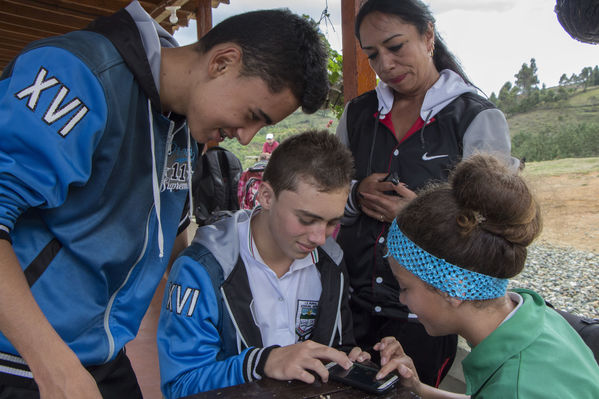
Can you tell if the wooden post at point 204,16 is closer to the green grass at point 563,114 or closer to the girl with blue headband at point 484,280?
the green grass at point 563,114

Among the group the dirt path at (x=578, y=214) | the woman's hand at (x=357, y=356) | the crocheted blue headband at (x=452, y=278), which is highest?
the crocheted blue headband at (x=452, y=278)

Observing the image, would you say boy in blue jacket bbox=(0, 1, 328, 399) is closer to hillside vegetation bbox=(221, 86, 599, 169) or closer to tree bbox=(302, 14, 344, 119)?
hillside vegetation bbox=(221, 86, 599, 169)

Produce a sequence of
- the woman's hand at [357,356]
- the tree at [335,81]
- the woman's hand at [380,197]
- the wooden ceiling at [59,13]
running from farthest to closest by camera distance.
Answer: the wooden ceiling at [59,13], the tree at [335,81], the woman's hand at [380,197], the woman's hand at [357,356]

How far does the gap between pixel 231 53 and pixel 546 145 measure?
3286 millimetres

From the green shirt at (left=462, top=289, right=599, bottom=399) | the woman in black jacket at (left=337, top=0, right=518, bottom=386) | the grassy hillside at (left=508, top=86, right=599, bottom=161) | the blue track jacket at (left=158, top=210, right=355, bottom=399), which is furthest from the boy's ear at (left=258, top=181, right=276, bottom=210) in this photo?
the grassy hillside at (left=508, top=86, right=599, bottom=161)

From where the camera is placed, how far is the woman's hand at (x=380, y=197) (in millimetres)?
1516

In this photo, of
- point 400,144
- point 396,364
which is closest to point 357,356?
point 396,364

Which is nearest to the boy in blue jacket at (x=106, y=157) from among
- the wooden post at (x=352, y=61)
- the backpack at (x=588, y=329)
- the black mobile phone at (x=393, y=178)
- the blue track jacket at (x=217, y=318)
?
the blue track jacket at (x=217, y=318)

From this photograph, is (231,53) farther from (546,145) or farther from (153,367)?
(546,145)

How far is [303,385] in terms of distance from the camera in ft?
3.50

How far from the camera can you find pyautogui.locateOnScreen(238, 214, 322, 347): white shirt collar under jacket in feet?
5.02

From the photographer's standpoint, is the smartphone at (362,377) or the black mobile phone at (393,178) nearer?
the smartphone at (362,377)

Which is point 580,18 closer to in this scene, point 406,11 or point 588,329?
point 406,11

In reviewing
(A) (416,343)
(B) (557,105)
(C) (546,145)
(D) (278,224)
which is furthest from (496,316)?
(B) (557,105)
